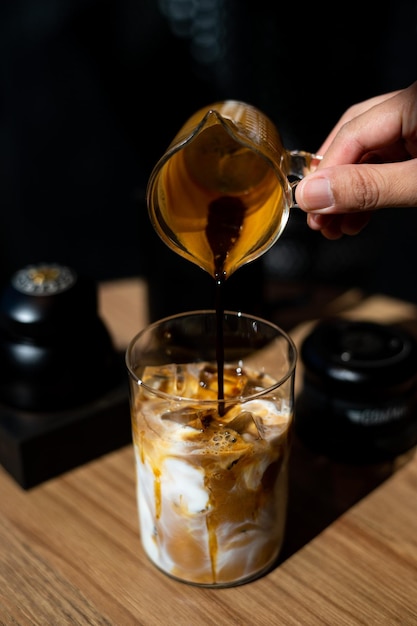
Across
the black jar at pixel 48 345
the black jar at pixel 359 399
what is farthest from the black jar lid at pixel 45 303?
the black jar at pixel 359 399

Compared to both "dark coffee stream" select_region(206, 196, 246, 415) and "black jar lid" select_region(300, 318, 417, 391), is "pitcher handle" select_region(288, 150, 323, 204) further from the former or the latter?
"black jar lid" select_region(300, 318, 417, 391)

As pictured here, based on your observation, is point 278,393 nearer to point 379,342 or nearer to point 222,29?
point 379,342

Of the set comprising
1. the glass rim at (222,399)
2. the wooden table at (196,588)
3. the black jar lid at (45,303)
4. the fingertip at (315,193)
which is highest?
the fingertip at (315,193)

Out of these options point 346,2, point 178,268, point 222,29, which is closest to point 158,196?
point 178,268

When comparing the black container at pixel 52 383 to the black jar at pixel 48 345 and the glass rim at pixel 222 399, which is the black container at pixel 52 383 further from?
the glass rim at pixel 222 399

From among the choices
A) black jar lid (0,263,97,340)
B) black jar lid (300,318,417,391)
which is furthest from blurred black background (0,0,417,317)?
black jar lid (0,263,97,340)
